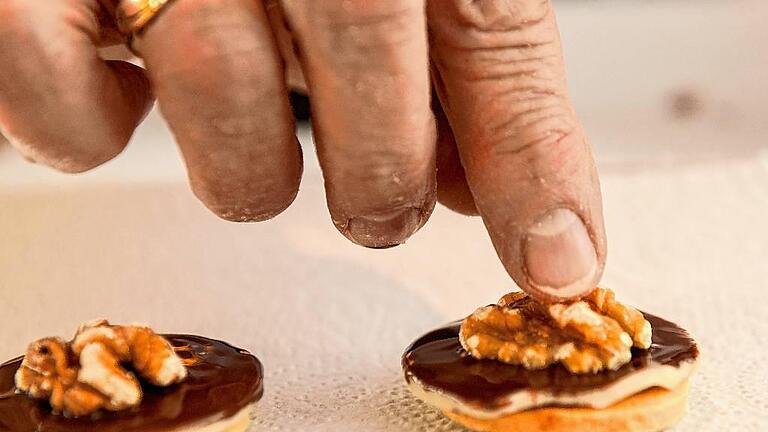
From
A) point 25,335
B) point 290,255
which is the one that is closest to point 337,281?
point 290,255

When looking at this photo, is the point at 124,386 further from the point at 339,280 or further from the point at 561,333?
the point at 339,280

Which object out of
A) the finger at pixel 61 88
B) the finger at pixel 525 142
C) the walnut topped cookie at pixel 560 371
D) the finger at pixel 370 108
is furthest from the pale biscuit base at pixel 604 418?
the finger at pixel 61 88

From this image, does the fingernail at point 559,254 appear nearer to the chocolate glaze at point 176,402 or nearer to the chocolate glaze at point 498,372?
the chocolate glaze at point 498,372

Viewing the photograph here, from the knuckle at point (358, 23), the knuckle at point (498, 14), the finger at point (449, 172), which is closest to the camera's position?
the knuckle at point (358, 23)

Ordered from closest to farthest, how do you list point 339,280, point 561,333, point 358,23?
point 358,23 < point 561,333 < point 339,280

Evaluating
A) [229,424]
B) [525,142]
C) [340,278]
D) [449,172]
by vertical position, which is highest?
[525,142]

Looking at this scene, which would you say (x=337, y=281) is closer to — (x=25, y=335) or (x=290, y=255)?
(x=290, y=255)

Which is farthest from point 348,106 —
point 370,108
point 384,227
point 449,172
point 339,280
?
point 339,280
